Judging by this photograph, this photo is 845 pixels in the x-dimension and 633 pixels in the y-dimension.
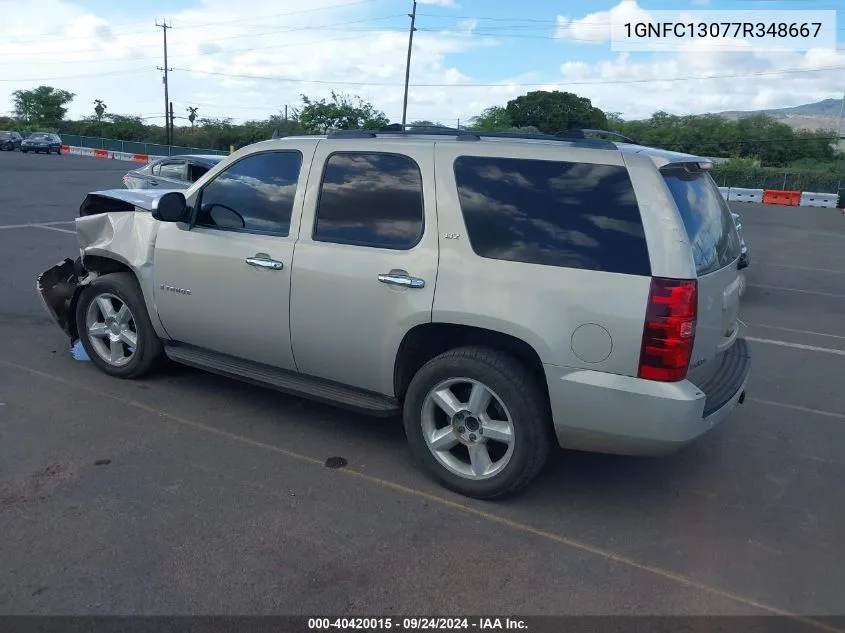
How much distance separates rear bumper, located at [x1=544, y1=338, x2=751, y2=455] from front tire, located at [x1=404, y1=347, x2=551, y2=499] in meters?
0.14

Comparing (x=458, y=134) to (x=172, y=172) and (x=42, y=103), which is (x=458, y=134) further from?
(x=42, y=103)

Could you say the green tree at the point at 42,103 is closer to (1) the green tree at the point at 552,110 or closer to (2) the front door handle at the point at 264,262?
(1) the green tree at the point at 552,110

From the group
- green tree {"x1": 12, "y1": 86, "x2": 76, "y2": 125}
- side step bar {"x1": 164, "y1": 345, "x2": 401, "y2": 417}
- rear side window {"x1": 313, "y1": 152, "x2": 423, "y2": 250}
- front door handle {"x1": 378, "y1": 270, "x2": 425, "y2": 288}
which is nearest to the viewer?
front door handle {"x1": 378, "y1": 270, "x2": 425, "y2": 288}

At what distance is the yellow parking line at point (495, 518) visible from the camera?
10.5 feet

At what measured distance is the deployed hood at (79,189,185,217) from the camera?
556 cm

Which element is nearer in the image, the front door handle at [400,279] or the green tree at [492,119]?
the front door handle at [400,279]

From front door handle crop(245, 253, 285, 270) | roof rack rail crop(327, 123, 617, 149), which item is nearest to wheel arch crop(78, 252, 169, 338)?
front door handle crop(245, 253, 285, 270)

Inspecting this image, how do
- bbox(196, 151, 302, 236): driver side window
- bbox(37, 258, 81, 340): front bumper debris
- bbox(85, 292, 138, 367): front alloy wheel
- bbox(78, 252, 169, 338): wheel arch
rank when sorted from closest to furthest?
bbox(196, 151, 302, 236): driver side window < bbox(78, 252, 169, 338): wheel arch < bbox(85, 292, 138, 367): front alloy wheel < bbox(37, 258, 81, 340): front bumper debris

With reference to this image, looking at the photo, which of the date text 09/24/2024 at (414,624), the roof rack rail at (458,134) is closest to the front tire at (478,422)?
the date text 09/24/2024 at (414,624)

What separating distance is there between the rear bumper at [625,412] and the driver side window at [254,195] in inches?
78.0

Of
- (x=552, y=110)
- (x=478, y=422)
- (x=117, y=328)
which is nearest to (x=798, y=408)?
(x=478, y=422)

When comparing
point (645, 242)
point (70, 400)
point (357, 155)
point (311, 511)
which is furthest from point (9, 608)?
point (645, 242)

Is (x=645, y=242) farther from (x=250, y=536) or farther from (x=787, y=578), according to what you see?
(x=250, y=536)

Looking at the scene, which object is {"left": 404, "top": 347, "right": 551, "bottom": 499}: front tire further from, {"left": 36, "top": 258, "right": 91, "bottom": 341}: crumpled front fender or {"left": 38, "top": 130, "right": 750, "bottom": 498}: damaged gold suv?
{"left": 36, "top": 258, "right": 91, "bottom": 341}: crumpled front fender
